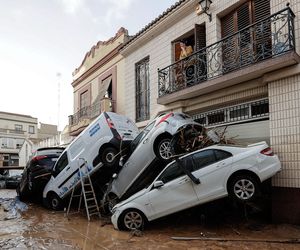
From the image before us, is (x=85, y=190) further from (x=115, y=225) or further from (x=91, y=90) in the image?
(x=91, y=90)

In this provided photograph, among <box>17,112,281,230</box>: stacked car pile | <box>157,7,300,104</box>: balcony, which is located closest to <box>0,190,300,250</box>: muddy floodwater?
<box>17,112,281,230</box>: stacked car pile

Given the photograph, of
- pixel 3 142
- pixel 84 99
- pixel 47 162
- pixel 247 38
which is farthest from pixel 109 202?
pixel 3 142

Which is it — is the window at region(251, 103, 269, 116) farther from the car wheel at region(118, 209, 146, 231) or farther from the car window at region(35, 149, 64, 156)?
the car window at region(35, 149, 64, 156)

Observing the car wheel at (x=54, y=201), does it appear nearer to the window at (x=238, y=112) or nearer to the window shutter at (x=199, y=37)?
the window at (x=238, y=112)

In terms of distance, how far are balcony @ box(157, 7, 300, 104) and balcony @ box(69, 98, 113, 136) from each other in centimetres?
477

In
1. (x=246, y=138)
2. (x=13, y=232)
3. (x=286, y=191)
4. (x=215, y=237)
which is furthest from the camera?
(x=246, y=138)

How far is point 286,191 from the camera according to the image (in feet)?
26.2

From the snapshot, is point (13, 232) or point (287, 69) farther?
point (13, 232)

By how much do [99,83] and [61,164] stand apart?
7.54 m

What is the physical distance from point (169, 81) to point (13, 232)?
731 centimetres

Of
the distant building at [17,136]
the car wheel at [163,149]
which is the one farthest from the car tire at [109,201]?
the distant building at [17,136]

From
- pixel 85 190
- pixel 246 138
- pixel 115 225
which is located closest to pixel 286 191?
pixel 246 138

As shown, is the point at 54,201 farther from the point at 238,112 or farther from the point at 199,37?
the point at 199,37

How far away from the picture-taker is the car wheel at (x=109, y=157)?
1024 cm
